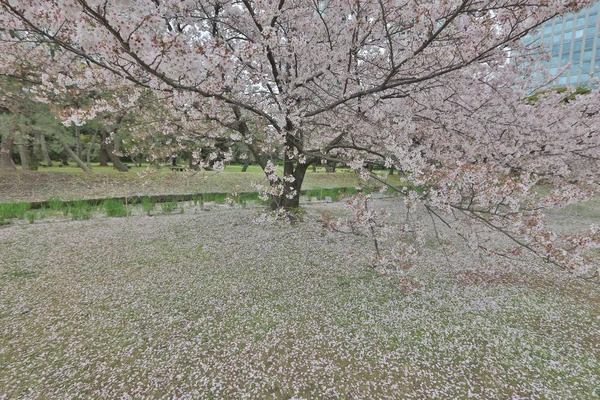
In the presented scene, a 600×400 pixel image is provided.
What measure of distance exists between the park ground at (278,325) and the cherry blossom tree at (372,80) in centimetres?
104

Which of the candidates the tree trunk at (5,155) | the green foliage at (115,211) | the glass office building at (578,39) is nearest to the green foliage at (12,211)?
the green foliage at (115,211)

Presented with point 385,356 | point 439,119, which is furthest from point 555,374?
point 439,119

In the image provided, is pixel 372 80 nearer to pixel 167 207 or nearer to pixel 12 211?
pixel 167 207

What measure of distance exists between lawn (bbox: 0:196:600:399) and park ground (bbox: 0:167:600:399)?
0.02m

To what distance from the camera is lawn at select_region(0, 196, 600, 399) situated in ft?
8.33

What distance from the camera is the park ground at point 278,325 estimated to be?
254 cm

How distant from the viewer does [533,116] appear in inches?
255

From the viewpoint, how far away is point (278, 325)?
→ 133 inches

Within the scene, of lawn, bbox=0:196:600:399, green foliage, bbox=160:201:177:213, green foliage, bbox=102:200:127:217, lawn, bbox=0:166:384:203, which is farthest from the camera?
lawn, bbox=0:166:384:203

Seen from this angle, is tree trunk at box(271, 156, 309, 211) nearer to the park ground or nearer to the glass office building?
the park ground

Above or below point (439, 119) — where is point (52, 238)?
below


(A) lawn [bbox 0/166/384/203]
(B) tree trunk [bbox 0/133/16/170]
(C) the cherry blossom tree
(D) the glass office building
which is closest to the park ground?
(C) the cherry blossom tree

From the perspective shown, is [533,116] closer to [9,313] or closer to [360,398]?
[360,398]

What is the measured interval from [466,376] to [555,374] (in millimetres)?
964
